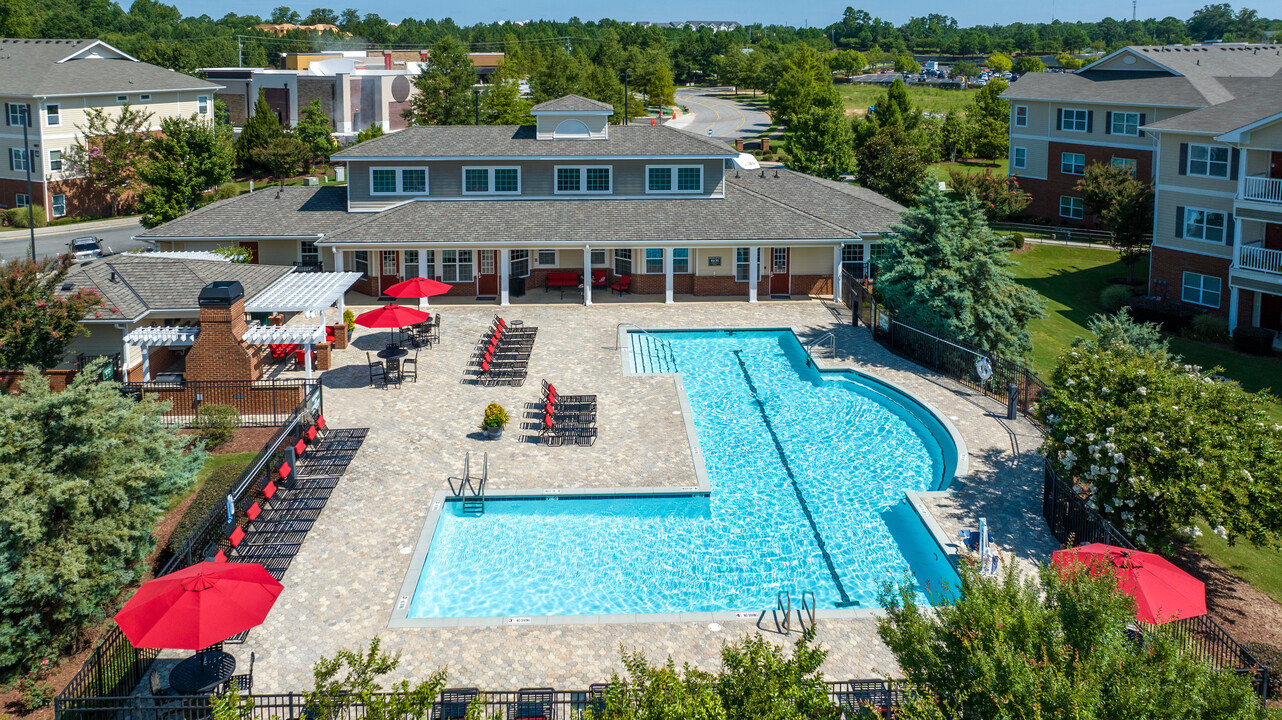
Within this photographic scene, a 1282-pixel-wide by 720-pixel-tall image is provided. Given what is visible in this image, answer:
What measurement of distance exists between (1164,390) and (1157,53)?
44821 millimetres

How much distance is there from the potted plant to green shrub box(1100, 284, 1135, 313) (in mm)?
27505

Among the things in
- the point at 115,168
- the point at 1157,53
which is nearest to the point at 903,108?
the point at 1157,53

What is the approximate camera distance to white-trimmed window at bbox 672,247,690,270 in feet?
143

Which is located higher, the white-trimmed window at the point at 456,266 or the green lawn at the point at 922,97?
the green lawn at the point at 922,97

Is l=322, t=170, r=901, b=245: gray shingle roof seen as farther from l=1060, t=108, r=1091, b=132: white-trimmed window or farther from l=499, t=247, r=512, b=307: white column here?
l=1060, t=108, r=1091, b=132: white-trimmed window

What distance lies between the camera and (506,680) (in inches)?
674

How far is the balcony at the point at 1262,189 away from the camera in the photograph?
3741 centimetres

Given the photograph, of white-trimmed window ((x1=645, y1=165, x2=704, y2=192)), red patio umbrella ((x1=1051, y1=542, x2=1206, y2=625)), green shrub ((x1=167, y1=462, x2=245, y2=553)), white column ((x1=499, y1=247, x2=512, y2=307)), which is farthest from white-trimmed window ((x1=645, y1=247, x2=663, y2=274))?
red patio umbrella ((x1=1051, y1=542, x2=1206, y2=625))

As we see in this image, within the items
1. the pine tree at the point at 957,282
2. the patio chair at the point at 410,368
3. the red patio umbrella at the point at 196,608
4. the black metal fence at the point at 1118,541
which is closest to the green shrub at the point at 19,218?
the patio chair at the point at 410,368

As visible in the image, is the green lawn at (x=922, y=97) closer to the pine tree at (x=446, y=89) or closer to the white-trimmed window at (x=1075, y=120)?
the pine tree at (x=446, y=89)

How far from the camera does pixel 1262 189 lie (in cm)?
3791

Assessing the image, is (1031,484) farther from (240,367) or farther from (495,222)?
(495,222)

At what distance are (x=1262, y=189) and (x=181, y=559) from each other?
37757mm

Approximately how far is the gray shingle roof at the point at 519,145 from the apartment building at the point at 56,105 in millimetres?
27125
